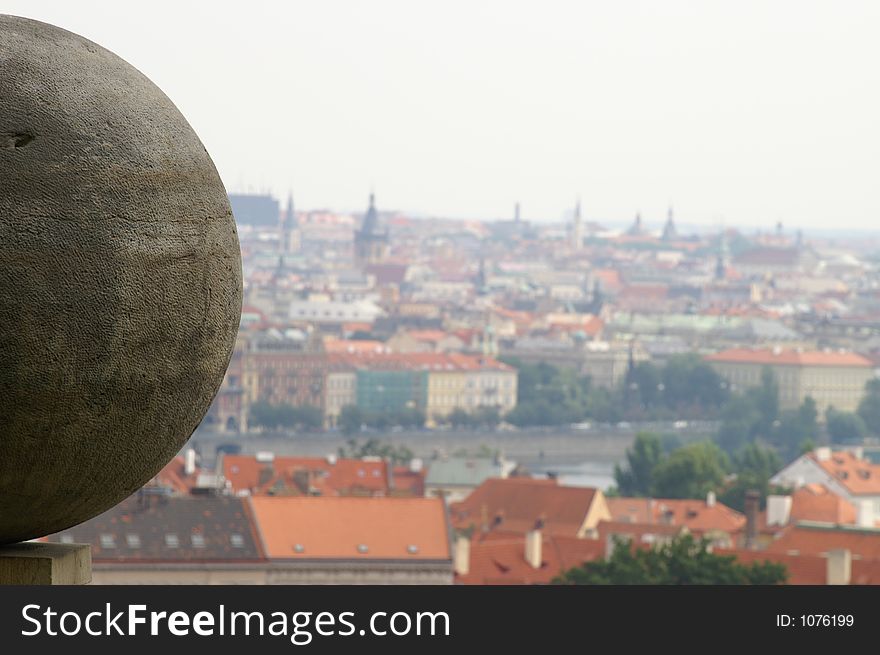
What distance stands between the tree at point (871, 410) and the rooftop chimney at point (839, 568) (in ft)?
212

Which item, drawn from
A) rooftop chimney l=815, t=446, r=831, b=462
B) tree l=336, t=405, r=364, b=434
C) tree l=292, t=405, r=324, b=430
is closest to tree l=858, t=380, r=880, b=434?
tree l=336, t=405, r=364, b=434

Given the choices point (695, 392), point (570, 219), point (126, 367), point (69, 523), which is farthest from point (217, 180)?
point (570, 219)

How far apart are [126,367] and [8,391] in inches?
8.0

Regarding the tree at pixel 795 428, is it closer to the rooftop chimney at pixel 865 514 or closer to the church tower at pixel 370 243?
the rooftop chimney at pixel 865 514

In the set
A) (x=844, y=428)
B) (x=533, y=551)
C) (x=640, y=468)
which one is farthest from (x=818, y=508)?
(x=844, y=428)

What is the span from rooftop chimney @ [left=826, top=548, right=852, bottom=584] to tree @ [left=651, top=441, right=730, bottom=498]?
916 inches

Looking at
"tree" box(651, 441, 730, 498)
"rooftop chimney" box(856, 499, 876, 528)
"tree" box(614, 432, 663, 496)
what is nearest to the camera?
"rooftop chimney" box(856, 499, 876, 528)

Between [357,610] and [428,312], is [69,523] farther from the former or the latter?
[428,312]

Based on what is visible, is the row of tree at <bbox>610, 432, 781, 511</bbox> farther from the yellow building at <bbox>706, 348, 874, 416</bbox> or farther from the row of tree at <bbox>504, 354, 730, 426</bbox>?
the yellow building at <bbox>706, 348, 874, 416</bbox>

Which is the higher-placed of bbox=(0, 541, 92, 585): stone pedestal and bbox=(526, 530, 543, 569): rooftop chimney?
bbox=(0, 541, 92, 585): stone pedestal

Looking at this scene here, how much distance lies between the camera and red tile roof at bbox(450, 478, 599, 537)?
155 ft

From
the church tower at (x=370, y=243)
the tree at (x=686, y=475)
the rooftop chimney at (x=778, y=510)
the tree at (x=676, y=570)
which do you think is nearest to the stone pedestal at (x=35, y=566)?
the tree at (x=676, y=570)

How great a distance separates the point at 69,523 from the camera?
4.19m

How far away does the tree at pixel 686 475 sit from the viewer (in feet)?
191
